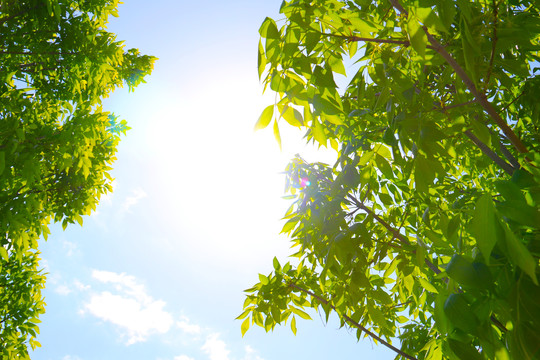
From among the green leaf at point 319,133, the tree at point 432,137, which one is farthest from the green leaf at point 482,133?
the green leaf at point 319,133

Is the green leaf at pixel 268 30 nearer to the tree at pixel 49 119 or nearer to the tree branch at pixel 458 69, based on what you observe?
the tree branch at pixel 458 69

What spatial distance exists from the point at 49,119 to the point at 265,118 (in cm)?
579

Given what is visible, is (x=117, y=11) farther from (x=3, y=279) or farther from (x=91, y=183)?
(x=3, y=279)

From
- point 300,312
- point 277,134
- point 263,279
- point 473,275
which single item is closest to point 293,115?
point 277,134

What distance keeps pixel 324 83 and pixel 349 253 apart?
0.70 meters

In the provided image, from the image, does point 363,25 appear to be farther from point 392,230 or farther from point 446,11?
point 392,230

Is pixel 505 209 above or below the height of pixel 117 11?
below

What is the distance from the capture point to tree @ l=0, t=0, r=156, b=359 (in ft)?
14.1

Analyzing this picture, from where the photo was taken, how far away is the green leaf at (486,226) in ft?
1.78

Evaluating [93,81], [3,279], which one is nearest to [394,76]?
[93,81]

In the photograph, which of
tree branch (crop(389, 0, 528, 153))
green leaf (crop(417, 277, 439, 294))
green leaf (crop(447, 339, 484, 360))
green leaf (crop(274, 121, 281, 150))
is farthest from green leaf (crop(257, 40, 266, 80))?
green leaf (crop(417, 277, 439, 294))

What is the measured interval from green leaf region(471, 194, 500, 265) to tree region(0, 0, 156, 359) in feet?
14.8

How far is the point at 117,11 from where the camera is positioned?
6.27 meters

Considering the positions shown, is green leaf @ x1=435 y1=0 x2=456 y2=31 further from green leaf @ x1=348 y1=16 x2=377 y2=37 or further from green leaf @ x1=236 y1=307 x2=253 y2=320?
green leaf @ x1=236 y1=307 x2=253 y2=320
